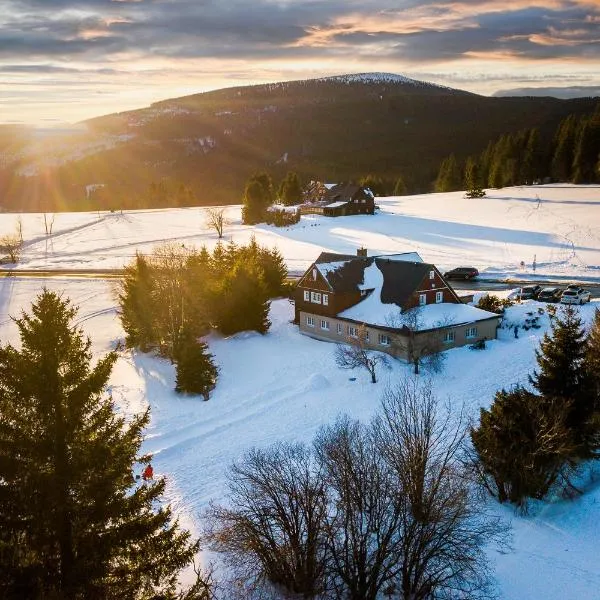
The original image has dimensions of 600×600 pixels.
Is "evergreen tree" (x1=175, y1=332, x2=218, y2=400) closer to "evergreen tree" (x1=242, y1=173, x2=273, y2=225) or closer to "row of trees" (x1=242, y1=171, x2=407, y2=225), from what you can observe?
"row of trees" (x1=242, y1=171, x2=407, y2=225)

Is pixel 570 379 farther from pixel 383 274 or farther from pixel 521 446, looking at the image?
pixel 383 274

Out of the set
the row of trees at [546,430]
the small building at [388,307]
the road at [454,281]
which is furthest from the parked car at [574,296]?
the row of trees at [546,430]

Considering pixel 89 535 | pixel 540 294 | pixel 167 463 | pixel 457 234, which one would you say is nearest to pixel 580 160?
pixel 457 234

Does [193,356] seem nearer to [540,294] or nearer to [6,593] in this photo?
[6,593]

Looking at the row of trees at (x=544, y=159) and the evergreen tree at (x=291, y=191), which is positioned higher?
the row of trees at (x=544, y=159)

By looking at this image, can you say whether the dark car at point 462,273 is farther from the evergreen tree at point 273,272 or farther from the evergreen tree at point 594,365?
the evergreen tree at point 594,365
